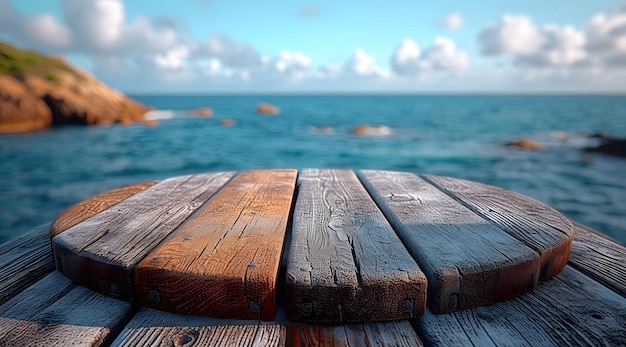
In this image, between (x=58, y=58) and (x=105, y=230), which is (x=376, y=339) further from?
(x=58, y=58)

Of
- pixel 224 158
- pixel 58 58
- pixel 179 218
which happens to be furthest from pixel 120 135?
pixel 179 218

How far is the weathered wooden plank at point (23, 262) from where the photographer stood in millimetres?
1088

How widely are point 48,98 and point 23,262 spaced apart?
2674cm

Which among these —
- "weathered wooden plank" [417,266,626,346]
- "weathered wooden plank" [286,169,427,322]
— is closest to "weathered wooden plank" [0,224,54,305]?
"weathered wooden plank" [286,169,427,322]

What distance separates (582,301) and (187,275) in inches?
40.2

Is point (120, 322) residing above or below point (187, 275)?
below

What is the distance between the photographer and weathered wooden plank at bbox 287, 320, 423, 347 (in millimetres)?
834

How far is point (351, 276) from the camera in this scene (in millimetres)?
896

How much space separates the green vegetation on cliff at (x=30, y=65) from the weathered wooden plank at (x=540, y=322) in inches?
1087

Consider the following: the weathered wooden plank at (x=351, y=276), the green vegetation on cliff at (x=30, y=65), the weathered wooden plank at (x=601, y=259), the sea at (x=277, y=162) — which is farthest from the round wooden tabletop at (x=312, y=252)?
the green vegetation on cliff at (x=30, y=65)

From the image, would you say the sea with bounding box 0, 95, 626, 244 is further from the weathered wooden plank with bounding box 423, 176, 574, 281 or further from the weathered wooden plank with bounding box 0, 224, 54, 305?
the weathered wooden plank with bounding box 423, 176, 574, 281

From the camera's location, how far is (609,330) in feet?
2.91

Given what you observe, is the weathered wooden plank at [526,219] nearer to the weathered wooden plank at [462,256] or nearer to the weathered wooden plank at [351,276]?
the weathered wooden plank at [462,256]

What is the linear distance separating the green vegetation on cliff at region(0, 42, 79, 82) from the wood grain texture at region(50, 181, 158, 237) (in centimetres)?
2620
